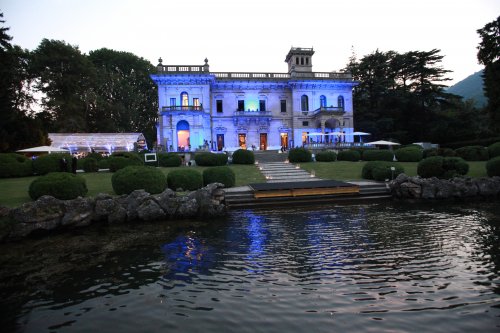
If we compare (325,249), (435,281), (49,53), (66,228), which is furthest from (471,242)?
(49,53)

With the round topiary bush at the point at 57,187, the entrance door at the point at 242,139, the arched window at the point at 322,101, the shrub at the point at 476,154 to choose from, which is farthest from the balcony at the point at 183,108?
the shrub at the point at 476,154

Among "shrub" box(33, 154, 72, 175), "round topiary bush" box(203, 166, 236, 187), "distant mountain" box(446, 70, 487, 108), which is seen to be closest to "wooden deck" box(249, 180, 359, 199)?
"round topiary bush" box(203, 166, 236, 187)

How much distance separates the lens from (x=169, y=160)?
2712 cm

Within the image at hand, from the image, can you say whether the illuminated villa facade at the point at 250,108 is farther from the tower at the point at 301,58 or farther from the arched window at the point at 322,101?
the tower at the point at 301,58

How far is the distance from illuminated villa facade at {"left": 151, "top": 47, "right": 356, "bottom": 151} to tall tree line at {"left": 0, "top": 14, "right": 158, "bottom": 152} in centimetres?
1241

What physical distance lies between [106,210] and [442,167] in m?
18.7

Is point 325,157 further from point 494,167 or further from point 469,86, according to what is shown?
point 469,86

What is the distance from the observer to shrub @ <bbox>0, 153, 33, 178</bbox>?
814 inches

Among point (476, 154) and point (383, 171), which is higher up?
point (476, 154)

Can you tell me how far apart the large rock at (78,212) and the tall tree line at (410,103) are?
44.2 meters

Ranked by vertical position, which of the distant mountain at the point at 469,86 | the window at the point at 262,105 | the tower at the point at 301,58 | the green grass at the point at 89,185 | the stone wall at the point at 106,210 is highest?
the distant mountain at the point at 469,86

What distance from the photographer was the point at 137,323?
185 inches

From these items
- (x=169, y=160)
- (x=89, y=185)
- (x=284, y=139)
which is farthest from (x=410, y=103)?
(x=89, y=185)

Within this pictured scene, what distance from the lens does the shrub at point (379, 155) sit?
1116 inches
